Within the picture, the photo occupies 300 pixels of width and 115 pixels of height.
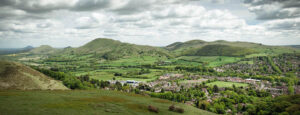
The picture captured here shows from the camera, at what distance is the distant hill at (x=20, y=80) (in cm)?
8775

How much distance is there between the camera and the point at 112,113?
56.7 metres

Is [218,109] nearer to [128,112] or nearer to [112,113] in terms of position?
[128,112]

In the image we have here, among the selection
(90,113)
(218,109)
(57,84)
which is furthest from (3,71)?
(218,109)

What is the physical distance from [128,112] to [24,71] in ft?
271

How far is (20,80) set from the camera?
306 ft

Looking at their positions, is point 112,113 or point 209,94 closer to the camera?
point 112,113

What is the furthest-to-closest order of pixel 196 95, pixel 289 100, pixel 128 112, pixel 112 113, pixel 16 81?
1. pixel 196 95
2. pixel 289 100
3. pixel 16 81
4. pixel 128 112
5. pixel 112 113

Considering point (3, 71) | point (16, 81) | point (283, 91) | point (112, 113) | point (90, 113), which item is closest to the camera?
point (90, 113)

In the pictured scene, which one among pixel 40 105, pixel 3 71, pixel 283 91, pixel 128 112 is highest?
pixel 3 71

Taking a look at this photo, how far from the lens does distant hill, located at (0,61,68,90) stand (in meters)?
87.8

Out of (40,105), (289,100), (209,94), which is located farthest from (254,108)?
(40,105)

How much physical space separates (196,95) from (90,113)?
4077 inches

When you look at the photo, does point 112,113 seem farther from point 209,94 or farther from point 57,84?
point 209,94

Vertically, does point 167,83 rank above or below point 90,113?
below
